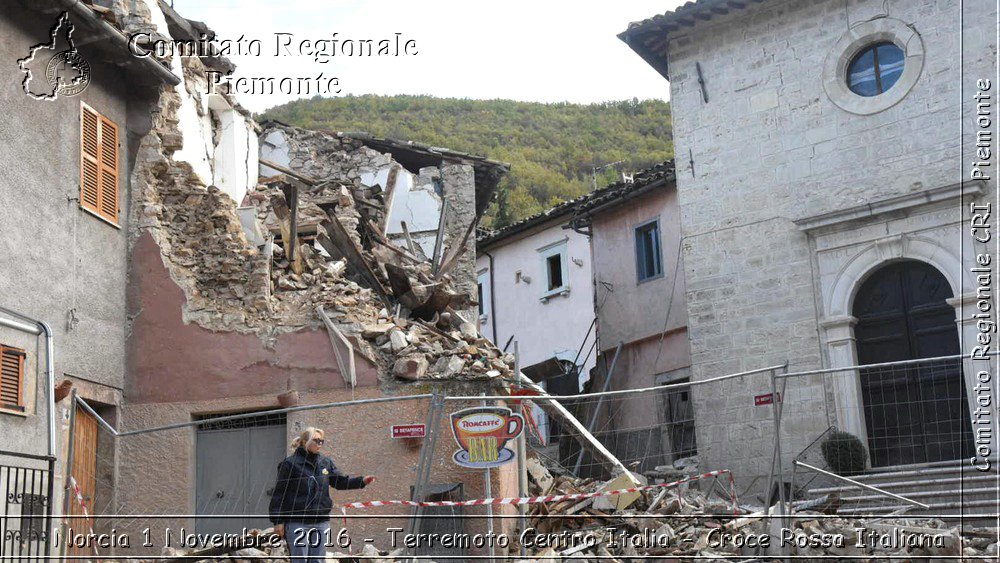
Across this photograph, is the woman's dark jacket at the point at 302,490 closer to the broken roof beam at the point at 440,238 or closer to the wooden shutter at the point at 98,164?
the wooden shutter at the point at 98,164

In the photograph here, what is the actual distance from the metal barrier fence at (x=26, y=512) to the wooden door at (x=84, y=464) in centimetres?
100

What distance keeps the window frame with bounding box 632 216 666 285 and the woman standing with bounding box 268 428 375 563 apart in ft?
44.0

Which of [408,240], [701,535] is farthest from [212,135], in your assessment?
[701,535]

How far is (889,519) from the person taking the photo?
1114 cm

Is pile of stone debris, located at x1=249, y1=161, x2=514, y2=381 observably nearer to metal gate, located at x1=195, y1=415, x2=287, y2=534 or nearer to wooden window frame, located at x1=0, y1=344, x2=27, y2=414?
metal gate, located at x1=195, y1=415, x2=287, y2=534

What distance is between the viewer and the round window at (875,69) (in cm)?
1655

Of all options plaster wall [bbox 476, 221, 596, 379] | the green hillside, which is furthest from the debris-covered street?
the green hillside

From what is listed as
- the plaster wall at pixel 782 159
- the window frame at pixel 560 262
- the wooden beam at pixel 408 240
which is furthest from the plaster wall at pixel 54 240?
the window frame at pixel 560 262

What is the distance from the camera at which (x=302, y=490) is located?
9852mm

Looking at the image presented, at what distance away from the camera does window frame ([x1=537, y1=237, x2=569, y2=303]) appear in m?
27.8

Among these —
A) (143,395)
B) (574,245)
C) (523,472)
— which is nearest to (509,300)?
(574,245)

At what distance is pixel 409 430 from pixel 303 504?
1.88 m

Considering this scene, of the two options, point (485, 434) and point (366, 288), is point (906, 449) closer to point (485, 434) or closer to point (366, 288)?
point (485, 434)

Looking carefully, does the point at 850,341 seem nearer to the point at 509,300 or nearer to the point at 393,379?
the point at 393,379
